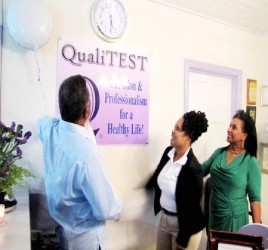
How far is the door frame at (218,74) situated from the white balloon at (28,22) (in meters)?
1.19

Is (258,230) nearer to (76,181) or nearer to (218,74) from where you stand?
(76,181)

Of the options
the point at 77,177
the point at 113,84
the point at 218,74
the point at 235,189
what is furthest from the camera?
the point at 218,74

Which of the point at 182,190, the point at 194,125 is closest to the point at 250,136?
the point at 194,125

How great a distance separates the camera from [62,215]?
1.29m

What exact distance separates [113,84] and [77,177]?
35.9 inches

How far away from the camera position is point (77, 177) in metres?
1.13

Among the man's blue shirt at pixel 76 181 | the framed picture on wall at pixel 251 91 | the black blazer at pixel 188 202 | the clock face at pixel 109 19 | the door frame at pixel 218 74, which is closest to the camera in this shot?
the man's blue shirt at pixel 76 181

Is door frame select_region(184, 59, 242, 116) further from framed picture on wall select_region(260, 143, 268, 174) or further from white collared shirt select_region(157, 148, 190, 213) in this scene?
white collared shirt select_region(157, 148, 190, 213)

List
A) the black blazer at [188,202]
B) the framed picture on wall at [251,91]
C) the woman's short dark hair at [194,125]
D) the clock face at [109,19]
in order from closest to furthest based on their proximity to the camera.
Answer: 1. the black blazer at [188,202]
2. the woman's short dark hair at [194,125]
3. the clock face at [109,19]
4. the framed picture on wall at [251,91]

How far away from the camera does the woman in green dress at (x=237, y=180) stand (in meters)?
1.73

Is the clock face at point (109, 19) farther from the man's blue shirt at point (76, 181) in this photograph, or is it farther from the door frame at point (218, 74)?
the man's blue shirt at point (76, 181)

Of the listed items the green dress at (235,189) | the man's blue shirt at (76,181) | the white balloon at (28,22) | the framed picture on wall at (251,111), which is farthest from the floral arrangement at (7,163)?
the framed picture on wall at (251,111)

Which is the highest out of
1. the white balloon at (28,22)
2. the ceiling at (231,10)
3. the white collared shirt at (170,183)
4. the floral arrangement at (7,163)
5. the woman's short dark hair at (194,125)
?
the ceiling at (231,10)

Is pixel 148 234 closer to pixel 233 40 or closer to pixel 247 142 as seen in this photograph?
pixel 247 142
